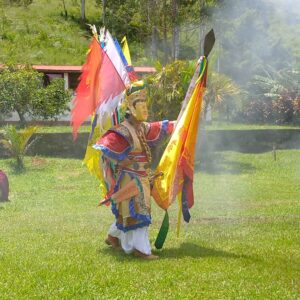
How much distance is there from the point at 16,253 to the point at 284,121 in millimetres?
15743

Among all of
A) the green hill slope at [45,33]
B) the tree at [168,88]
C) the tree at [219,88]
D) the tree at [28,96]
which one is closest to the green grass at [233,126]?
the tree at [219,88]

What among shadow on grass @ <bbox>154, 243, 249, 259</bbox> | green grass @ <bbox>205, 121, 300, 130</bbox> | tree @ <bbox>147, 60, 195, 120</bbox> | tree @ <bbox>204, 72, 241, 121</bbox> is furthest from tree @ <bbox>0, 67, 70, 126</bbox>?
shadow on grass @ <bbox>154, 243, 249, 259</bbox>

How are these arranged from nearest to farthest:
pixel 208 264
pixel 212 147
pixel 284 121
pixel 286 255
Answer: pixel 208 264, pixel 286 255, pixel 212 147, pixel 284 121

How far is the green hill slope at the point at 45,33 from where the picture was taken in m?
31.5

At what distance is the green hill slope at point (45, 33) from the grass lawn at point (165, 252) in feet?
60.1

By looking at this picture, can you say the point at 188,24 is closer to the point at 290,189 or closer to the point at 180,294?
the point at 290,189

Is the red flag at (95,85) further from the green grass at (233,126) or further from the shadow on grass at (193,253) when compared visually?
the green grass at (233,126)

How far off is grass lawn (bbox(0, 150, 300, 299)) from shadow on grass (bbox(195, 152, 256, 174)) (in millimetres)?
2893

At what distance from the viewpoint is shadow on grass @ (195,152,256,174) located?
15.0 m

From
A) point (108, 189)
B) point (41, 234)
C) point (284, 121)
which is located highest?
point (108, 189)

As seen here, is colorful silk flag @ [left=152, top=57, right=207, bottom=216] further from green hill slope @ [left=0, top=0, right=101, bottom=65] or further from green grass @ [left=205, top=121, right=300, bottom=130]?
green hill slope @ [left=0, top=0, right=101, bottom=65]

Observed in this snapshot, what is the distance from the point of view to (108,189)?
6094 mm

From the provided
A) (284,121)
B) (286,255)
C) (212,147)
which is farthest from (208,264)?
(284,121)

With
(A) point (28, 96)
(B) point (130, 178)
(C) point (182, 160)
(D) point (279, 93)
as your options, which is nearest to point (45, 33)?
(A) point (28, 96)
